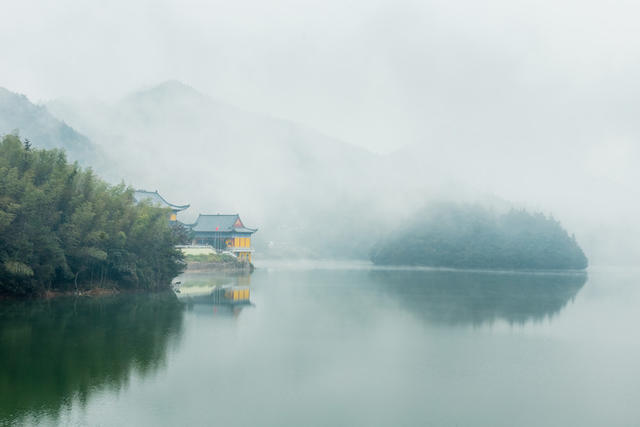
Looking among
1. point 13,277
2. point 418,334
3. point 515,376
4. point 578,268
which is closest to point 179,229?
point 13,277

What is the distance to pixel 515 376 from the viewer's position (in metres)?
12.3

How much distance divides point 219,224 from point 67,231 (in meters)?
33.3

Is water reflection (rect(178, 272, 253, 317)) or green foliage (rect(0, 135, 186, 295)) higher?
green foliage (rect(0, 135, 186, 295))

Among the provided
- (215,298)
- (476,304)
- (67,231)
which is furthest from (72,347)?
(476,304)

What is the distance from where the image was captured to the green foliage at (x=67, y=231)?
20.9 m

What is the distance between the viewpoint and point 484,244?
264 feet

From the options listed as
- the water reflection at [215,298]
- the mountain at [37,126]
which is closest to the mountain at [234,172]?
the mountain at [37,126]

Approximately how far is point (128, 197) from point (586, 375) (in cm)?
2416

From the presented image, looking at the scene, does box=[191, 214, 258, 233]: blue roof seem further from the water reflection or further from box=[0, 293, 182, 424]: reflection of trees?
box=[0, 293, 182, 424]: reflection of trees

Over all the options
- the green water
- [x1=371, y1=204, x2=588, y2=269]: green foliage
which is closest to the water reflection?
the green water

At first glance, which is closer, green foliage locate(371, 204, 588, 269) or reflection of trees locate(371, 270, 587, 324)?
reflection of trees locate(371, 270, 587, 324)

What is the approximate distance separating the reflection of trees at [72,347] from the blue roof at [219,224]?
33.5m

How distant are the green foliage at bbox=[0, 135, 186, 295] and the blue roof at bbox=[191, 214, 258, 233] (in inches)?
1008

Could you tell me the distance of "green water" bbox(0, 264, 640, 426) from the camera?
9359 millimetres
